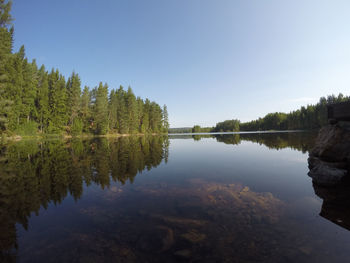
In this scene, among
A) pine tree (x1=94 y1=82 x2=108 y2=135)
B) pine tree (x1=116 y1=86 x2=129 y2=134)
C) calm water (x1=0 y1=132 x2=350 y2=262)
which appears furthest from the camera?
pine tree (x1=116 y1=86 x2=129 y2=134)

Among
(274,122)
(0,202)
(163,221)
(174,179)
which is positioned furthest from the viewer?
(274,122)

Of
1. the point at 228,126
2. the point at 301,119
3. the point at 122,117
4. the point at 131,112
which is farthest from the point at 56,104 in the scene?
the point at 228,126

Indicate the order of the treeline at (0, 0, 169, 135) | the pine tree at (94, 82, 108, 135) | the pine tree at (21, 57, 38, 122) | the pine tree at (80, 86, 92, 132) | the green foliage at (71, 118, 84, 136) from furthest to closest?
the pine tree at (80, 86, 92, 132)
the pine tree at (94, 82, 108, 135)
the green foliage at (71, 118, 84, 136)
the pine tree at (21, 57, 38, 122)
the treeline at (0, 0, 169, 135)

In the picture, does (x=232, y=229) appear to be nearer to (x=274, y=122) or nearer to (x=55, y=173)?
(x=55, y=173)

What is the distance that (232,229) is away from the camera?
13.1 feet

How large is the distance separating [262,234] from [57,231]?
5.22 meters

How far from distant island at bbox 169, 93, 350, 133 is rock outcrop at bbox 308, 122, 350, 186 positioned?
87333mm

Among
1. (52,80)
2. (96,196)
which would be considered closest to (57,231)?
(96,196)

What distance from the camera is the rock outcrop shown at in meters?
7.32

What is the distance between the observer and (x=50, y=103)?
53.2 meters

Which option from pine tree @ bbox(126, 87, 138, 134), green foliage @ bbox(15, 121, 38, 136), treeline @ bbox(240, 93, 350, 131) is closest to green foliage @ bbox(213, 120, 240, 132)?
treeline @ bbox(240, 93, 350, 131)

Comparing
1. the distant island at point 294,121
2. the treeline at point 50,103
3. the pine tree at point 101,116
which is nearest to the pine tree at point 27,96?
the treeline at point 50,103

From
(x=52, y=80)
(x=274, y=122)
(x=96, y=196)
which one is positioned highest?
(x=52, y=80)

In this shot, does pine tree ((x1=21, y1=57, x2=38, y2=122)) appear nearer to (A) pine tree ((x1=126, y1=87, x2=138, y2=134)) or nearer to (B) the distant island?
(A) pine tree ((x1=126, y1=87, x2=138, y2=134))
